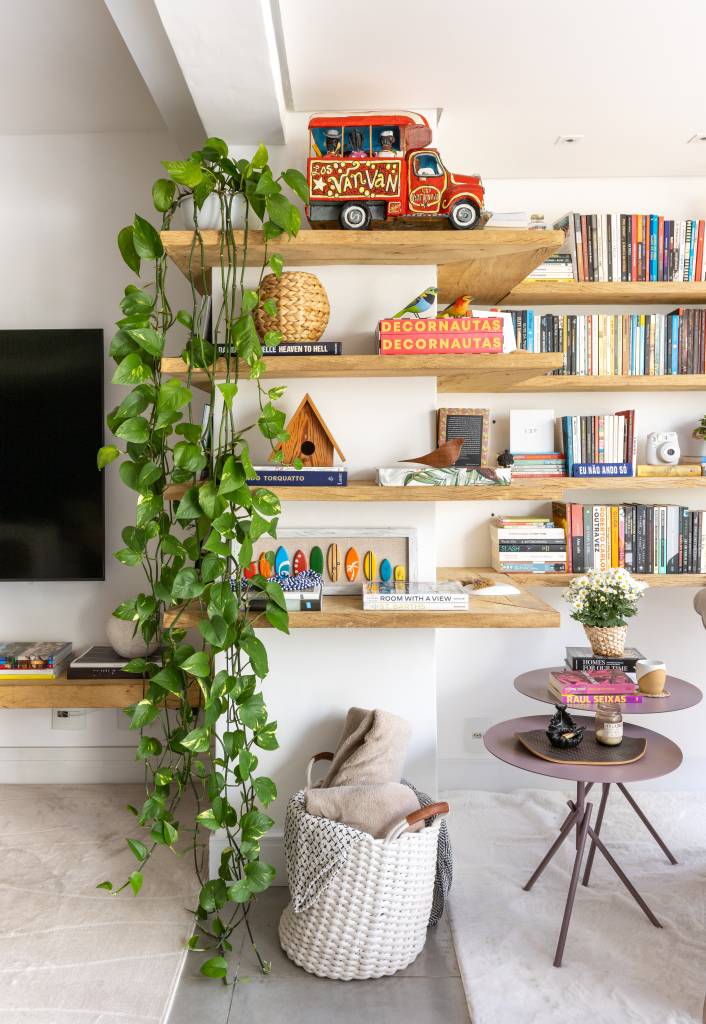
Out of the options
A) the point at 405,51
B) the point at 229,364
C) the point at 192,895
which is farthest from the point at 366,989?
the point at 405,51

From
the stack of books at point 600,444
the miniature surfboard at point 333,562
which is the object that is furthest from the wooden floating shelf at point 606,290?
the miniature surfboard at point 333,562

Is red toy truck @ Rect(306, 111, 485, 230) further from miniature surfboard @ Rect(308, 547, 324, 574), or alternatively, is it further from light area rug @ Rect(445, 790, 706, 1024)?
light area rug @ Rect(445, 790, 706, 1024)

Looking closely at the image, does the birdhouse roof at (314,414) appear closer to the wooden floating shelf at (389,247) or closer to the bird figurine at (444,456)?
the bird figurine at (444,456)

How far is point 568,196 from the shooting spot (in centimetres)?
320

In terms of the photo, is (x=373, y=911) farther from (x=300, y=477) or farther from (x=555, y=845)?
(x=300, y=477)

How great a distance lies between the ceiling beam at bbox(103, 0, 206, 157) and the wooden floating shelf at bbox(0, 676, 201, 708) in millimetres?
1912

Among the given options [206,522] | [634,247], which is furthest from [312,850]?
[634,247]

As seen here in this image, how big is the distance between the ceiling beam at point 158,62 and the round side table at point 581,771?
6.77 feet

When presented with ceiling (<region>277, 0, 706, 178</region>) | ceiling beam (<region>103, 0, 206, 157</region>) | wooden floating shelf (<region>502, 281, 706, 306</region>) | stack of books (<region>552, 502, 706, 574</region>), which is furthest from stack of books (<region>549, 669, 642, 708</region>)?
ceiling beam (<region>103, 0, 206, 157</region>)

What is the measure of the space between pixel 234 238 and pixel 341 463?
0.72 m

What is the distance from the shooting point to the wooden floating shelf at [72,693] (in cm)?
297

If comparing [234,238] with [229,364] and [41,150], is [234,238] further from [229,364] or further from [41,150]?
[41,150]

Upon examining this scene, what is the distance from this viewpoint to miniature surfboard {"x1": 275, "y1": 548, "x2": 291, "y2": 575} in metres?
2.48

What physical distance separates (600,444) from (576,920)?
163 centimetres
